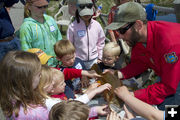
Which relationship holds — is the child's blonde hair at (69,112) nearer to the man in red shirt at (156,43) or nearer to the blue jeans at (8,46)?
the man in red shirt at (156,43)

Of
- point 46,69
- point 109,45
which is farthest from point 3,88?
point 109,45

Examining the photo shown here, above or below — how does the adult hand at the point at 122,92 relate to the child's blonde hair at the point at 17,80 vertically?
below

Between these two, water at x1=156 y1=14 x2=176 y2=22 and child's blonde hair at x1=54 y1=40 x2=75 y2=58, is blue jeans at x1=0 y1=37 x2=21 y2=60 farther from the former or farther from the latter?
water at x1=156 y1=14 x2=176 y2=22

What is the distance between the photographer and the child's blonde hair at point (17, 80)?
1547mm

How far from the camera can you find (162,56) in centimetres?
192

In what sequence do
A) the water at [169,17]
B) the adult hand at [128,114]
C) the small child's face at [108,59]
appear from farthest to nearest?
1. the water at [169,17]
2. the small child's face at [108,59]
3. the adult hand at [128,114]

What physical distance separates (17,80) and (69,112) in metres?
0.48

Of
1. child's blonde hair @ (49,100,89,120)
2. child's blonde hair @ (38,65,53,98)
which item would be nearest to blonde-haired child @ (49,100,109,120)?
child's blonde hair @ (49,100,89,120)

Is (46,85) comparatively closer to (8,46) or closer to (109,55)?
(109,55)

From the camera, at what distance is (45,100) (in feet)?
5.98

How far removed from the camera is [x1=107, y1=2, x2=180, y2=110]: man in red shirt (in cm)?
183

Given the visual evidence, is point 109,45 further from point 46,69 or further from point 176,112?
point 176,112

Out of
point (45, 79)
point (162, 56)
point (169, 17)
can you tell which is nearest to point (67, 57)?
point (45, 79)

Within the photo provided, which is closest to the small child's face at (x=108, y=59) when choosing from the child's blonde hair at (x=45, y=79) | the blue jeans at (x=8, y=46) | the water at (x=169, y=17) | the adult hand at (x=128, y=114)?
the adult hand at (x=128, y=114)
